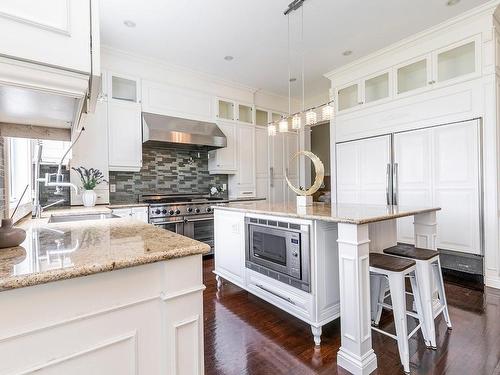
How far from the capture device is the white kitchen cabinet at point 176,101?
3.89 meters

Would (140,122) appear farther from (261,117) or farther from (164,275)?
(164,275)

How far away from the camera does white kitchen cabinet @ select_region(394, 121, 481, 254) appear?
2947 millimetres

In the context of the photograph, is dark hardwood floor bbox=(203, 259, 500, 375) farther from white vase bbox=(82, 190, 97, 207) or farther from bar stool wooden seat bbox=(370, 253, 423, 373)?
white vase bbox=(82, 190, 97, 207)

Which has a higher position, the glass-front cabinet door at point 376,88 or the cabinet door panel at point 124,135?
the glass-front cabinet door at point 376,88

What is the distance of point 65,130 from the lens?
5.29 ft

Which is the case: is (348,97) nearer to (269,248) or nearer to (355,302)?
(269,248)

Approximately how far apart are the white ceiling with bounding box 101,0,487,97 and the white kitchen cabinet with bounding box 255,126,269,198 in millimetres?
1378

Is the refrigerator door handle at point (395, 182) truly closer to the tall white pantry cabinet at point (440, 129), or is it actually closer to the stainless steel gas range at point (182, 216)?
the tall white pantry cabinet at point (440, 129)

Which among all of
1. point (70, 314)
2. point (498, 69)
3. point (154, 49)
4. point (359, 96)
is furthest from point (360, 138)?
point (70, 314)

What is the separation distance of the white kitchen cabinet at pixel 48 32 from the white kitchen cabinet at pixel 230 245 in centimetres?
196

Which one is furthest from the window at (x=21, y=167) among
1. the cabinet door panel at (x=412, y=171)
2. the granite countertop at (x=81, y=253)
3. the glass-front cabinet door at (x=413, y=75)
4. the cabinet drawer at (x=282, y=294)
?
the glass-front cabinet door at (x=413, y=75)

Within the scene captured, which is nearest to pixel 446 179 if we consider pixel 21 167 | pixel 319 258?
pixel 319 258

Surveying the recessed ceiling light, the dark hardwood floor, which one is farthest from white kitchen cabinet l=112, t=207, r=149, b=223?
the recessed ceiling light

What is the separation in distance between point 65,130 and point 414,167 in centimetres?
373
